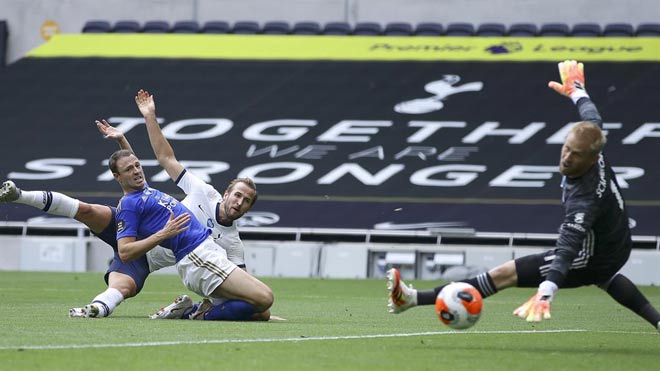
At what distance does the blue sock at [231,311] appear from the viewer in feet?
36.5

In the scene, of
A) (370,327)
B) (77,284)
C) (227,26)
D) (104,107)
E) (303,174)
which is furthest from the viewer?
(227,26)

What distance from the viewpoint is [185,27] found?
3097cm

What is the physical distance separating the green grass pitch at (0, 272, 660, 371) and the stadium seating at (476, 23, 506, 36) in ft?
51.8

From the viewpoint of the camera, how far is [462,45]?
1157 inches

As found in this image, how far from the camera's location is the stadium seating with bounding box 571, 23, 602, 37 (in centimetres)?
2950

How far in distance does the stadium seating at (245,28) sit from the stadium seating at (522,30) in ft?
20.3

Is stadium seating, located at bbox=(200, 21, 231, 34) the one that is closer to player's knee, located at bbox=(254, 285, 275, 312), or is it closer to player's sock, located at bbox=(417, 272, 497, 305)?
player's knee, located at bbox=(254, 285, 275, 312)

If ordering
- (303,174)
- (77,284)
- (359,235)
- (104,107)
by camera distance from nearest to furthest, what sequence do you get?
(77,284) < (359,235) < (303,174) < (104,107)

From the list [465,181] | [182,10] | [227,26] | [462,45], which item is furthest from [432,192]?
[182,10]

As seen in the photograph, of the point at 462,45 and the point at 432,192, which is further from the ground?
the point at 462,45

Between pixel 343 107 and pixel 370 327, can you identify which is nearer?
pixel 370 327

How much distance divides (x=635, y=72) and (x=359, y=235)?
25.7ft

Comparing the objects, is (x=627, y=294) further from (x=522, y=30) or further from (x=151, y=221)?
(x=522, y=30)

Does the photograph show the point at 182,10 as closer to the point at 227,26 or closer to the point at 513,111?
the point at 227,26
